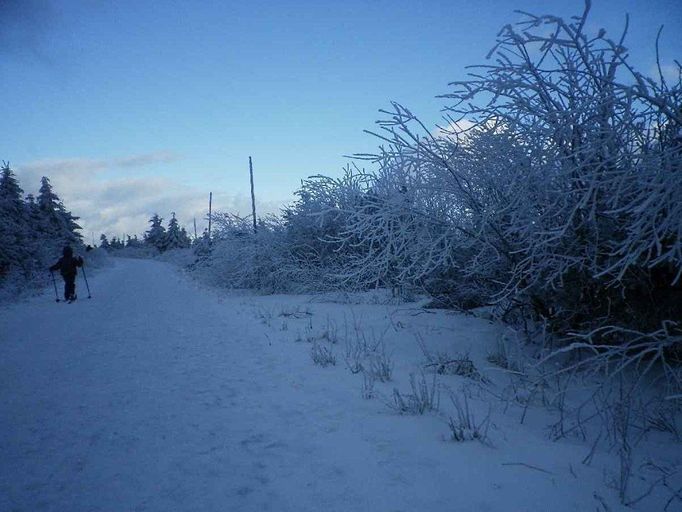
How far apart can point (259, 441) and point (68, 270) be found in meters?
12.8

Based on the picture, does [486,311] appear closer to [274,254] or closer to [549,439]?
[549,439]

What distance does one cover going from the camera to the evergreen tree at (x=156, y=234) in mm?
85125

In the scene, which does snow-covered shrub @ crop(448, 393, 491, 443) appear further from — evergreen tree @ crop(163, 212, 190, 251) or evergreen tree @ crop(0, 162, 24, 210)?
evergreen tree @ crop(163, 212, 190, 251)

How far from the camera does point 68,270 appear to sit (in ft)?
40.0

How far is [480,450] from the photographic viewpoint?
239cm

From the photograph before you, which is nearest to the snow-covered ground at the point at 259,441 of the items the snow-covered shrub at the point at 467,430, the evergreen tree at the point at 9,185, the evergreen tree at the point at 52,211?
the snow-covered shrub at the point at 467,430

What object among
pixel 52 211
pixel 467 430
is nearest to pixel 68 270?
pixel 467 430

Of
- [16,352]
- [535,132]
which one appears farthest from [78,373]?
[535,132]

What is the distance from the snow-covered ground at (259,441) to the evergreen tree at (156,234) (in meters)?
88.1

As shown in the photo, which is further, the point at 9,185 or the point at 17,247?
the point at 9,185

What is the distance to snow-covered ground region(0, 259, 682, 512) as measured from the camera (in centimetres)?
201

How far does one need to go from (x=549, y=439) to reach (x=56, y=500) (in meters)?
3.10

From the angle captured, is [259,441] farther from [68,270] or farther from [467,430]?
[68,270]

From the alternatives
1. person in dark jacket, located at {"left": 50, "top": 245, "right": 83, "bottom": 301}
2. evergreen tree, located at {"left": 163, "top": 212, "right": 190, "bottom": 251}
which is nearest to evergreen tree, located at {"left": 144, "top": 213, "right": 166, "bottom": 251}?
evergreen tree, located at {"left": 163, "top": 212, "right": 190, "bottom": 251}
